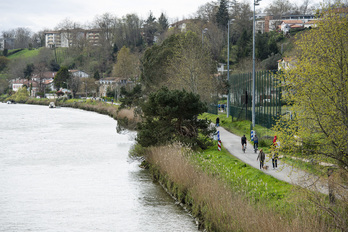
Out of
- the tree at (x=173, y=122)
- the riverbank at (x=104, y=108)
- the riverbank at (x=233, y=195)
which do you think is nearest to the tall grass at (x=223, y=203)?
the riverbank at (x=233, y=195)

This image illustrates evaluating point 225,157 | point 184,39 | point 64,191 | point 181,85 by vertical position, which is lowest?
point 64,191

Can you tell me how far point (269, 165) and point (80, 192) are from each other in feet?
37.1

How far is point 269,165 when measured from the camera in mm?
26531

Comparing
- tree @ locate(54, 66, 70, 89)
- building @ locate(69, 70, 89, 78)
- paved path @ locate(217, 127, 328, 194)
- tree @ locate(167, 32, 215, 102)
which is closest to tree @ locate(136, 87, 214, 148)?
paved path @ locate(217, 127, 328, 194)

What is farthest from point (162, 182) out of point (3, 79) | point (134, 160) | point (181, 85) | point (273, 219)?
point (3, 79)

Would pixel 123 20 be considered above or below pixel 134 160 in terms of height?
above

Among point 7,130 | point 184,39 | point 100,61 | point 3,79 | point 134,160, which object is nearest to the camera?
point 134,160

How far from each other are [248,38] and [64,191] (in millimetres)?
84204

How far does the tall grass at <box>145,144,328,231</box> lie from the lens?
1383 centimetres

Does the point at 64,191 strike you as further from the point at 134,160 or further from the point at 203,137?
the point at 203,137

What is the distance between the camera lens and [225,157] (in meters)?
28.5

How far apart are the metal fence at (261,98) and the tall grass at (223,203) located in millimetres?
13734

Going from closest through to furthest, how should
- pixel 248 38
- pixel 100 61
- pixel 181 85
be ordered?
pixel 181 85
pixel 248 38
pixel 100 61

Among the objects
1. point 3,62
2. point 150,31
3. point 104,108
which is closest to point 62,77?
point 150,31
